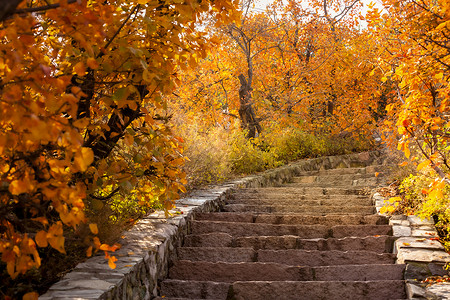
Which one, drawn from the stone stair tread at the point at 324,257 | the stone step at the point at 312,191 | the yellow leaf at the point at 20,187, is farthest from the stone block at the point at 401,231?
the yellow leaf at the point at 20,187

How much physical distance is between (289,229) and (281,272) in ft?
3.55

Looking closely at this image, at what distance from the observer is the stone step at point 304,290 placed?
3357 millimetres

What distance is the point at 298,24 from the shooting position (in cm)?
1416

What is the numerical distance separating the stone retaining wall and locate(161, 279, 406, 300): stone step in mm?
310

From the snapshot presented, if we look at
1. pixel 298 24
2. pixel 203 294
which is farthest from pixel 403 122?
pixel 298 24

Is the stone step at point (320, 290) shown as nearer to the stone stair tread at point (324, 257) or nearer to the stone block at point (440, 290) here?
the stone block at point (440, 290)

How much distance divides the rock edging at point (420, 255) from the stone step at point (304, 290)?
0.17 meters

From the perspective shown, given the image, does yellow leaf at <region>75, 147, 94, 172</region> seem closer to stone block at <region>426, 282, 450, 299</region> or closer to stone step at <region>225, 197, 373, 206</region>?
stone block at <region>426, 282, 450, 299</region>

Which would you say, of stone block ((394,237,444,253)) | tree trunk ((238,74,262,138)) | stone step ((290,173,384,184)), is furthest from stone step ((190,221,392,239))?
tree trunk ((238,74,262,138))

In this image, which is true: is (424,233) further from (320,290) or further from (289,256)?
(320,290)

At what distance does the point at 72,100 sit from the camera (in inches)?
64.1

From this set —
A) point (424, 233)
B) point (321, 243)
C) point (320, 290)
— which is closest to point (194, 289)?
point (320, 290)

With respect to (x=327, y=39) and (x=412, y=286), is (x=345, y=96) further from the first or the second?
(x=412, y=286)

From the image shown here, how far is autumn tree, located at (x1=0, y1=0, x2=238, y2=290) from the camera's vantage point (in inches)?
67.2
